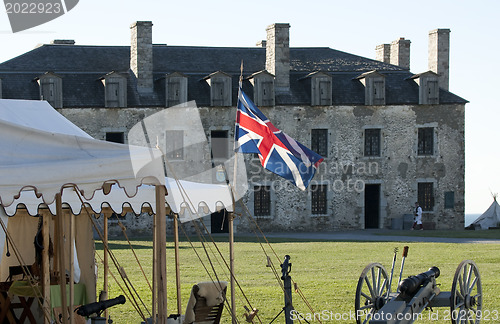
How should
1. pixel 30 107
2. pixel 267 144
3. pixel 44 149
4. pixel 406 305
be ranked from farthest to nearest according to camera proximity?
pixel 267 144 < pixel 30 107 < pixel 406 305 < pixel 44 149

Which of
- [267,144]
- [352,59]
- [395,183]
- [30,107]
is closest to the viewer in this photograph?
[30,107]

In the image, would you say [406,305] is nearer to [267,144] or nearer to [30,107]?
[267,144]

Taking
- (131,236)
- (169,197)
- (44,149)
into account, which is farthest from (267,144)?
(131,236)

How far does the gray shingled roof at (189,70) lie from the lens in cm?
3619

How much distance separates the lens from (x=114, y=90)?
35.9m

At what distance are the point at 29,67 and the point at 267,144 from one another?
2721 cm

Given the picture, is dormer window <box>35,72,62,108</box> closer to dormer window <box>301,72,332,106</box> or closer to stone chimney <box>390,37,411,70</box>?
dormer window <box>301,72,332,106</box>

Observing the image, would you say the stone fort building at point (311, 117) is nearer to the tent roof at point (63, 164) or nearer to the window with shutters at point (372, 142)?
the window with shutters at point (372, 142)

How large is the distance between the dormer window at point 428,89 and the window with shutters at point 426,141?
50.9 inches

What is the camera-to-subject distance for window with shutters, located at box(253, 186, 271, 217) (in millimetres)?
38031

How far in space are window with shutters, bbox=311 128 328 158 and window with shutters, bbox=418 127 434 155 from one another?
4423 mm

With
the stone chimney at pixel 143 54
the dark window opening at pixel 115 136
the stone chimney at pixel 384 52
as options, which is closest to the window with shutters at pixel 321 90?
the stone chimney at pixel 143 54

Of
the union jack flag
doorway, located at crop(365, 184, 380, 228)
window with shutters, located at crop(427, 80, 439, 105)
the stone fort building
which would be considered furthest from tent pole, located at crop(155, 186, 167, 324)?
window with shutters, located at crop(427, 80, 439, 105)

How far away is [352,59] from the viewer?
42188 millimetres
